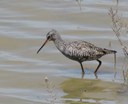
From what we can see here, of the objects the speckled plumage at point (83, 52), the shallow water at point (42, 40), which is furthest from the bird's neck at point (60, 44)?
the shallow water at point (42, 40)

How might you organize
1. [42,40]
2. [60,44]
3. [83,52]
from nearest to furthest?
[83,52] → [60,44] → [42,40]

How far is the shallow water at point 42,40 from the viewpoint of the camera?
974cm

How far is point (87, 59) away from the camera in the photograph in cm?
1086

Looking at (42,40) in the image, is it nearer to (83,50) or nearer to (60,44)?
(60,44)

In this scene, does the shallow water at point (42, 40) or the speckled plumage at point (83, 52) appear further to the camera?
the speckled plumage at point (83, 52)

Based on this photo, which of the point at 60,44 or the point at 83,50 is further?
the point at 60,44

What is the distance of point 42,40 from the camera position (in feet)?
39.9

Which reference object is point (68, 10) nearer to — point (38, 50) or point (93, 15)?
point (93, 15)

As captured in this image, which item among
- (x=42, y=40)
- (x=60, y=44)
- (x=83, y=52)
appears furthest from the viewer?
(x=42, y=40)

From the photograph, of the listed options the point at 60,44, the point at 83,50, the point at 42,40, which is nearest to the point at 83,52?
the point at 83,50

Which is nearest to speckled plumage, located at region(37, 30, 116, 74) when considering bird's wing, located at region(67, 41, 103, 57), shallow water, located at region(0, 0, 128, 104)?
bird's wing, located at region(67, 41, 103, 57)

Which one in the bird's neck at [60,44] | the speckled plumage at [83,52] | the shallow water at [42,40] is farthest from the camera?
the bird's neck at [60,44]

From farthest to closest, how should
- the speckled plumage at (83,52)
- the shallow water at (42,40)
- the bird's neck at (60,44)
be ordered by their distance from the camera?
the bird's neck at (60,44), the speckled plumage at (83,52), the shallow water at (42,40)

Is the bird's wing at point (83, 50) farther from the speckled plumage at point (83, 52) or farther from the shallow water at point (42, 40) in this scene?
the shallow water at point (42, 40)
